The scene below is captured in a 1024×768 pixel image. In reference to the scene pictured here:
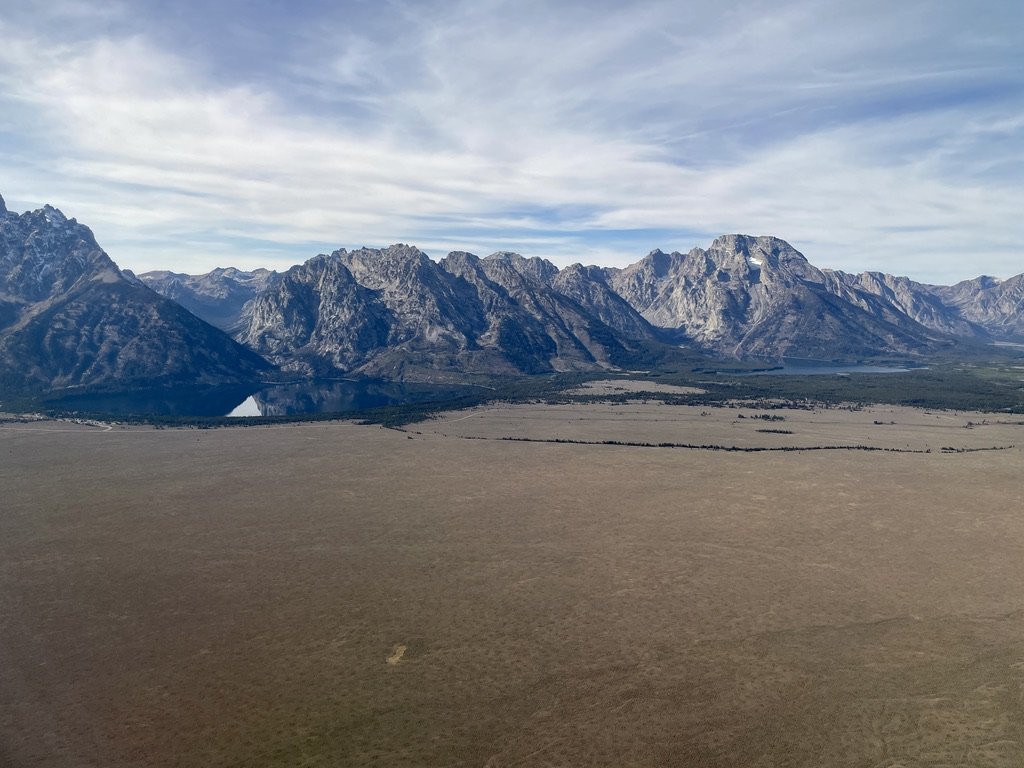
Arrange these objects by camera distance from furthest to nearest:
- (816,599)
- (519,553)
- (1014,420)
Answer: (1014,420) < (519,553) < (816,599)

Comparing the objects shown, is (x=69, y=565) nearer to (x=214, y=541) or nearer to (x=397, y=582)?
(x=214, y=541)

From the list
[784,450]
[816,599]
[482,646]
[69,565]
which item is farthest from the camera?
[784,450]

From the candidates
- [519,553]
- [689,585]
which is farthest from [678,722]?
[519,553]

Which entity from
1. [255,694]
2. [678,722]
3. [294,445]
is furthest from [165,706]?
[294,445]

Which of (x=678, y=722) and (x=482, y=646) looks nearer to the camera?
(x=678, y=722)

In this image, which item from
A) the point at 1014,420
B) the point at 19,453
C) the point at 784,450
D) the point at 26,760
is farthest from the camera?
the point at 1014,420

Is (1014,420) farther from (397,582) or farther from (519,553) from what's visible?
(397,582)
